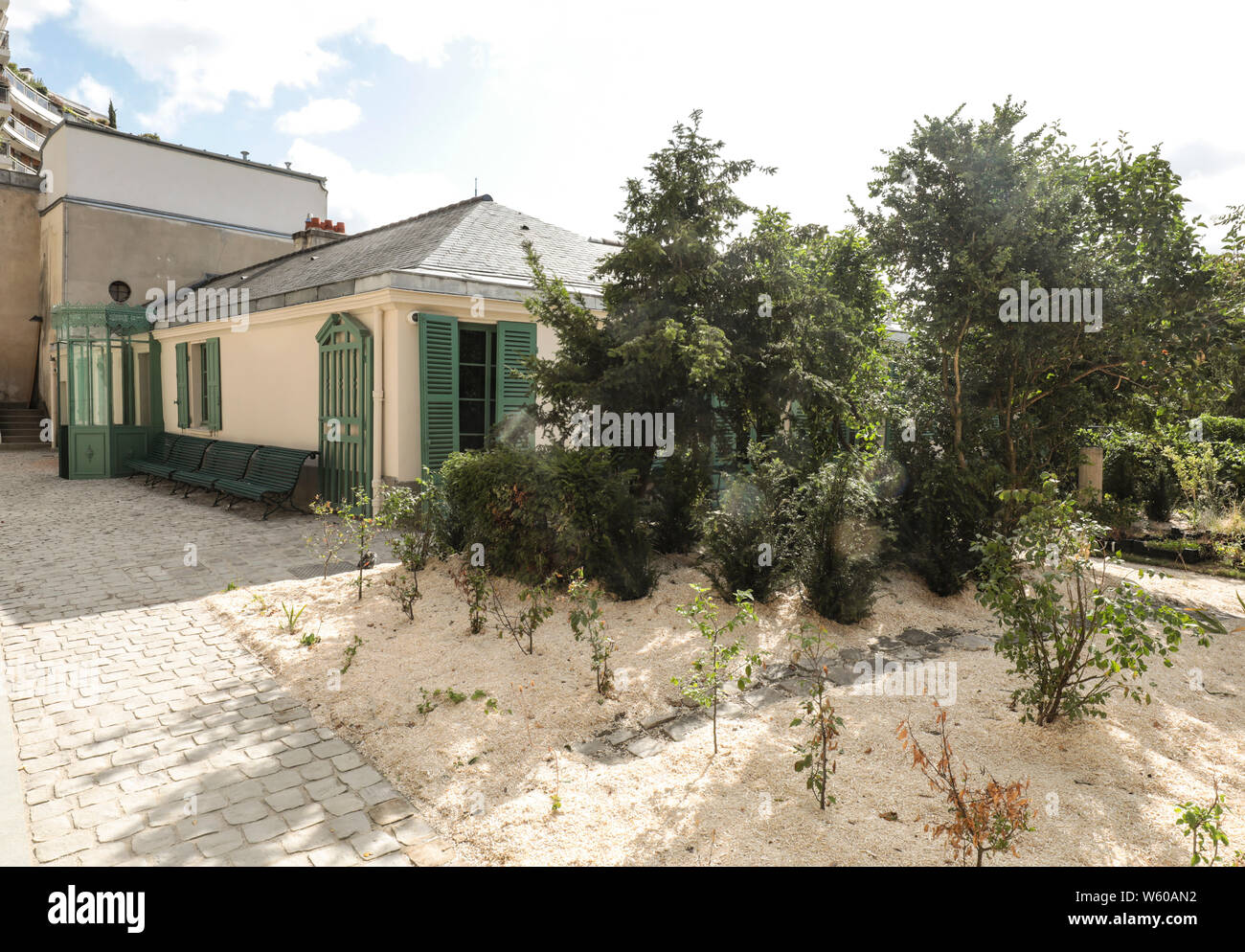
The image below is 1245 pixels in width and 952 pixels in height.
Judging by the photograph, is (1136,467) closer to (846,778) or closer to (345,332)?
(846,778)

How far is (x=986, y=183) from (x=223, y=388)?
13071 millimetres

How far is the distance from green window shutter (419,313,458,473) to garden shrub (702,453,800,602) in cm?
449

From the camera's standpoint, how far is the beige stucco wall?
9.41 metres

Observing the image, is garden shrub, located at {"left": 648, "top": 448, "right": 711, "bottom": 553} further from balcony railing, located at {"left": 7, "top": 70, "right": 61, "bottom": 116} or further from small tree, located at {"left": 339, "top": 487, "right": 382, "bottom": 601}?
balcony railing, located at {"left": 7, "top": 70, "right": 61, "bottom": 116}

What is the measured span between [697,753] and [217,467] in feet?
37.1

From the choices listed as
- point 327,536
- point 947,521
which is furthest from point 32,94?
point 947,521

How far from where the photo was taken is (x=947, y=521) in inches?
280

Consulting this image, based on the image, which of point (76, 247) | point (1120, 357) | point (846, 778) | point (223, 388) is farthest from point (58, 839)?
point (76, 247)

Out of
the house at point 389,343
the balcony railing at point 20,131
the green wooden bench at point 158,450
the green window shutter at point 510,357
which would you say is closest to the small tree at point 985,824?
the house at point 389,343

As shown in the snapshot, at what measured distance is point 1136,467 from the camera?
10.7 m

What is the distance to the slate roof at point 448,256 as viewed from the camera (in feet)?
32.3

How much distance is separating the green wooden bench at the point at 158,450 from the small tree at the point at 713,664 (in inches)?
516

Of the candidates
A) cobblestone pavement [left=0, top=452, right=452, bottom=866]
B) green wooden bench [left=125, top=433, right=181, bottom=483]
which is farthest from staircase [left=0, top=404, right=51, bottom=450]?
cobblestone pavement [left=0, top=452, right=452, bottom=866]
